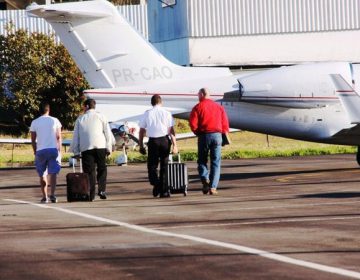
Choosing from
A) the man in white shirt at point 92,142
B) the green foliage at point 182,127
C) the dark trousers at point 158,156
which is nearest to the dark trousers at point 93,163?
the man in white shirt at point 92,142

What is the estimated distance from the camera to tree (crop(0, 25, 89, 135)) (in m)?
61.1

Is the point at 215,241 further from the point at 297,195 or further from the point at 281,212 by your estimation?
the point at 297,195

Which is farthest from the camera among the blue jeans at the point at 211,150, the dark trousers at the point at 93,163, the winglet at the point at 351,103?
the winglet at the point at 351,103

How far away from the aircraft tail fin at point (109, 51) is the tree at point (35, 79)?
28855 millimetres

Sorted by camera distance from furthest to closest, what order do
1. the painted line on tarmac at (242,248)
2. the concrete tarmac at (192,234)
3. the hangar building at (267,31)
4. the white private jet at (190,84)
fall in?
1. the hangar building at (267,31)
2. the white private jet at (190,84)
3. the concrete tarmac at (192,234)
4. the painted line on tarmac at (242,248)

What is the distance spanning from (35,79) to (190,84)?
3142 cm

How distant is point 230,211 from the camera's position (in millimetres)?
18859

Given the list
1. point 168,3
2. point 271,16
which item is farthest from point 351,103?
point 168,3

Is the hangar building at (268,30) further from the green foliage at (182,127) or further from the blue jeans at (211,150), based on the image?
the blue jeans at (211,150)

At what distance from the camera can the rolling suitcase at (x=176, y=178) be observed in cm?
2367

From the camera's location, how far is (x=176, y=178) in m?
23.7

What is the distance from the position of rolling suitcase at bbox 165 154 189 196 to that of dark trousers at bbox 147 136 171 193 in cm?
11

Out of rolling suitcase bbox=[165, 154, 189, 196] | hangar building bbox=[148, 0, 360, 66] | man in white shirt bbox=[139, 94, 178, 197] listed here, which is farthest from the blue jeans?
hangar building bbox=[148, 0, 360, 66]

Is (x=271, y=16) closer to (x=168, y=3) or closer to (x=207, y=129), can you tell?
(x=168, y=3)
